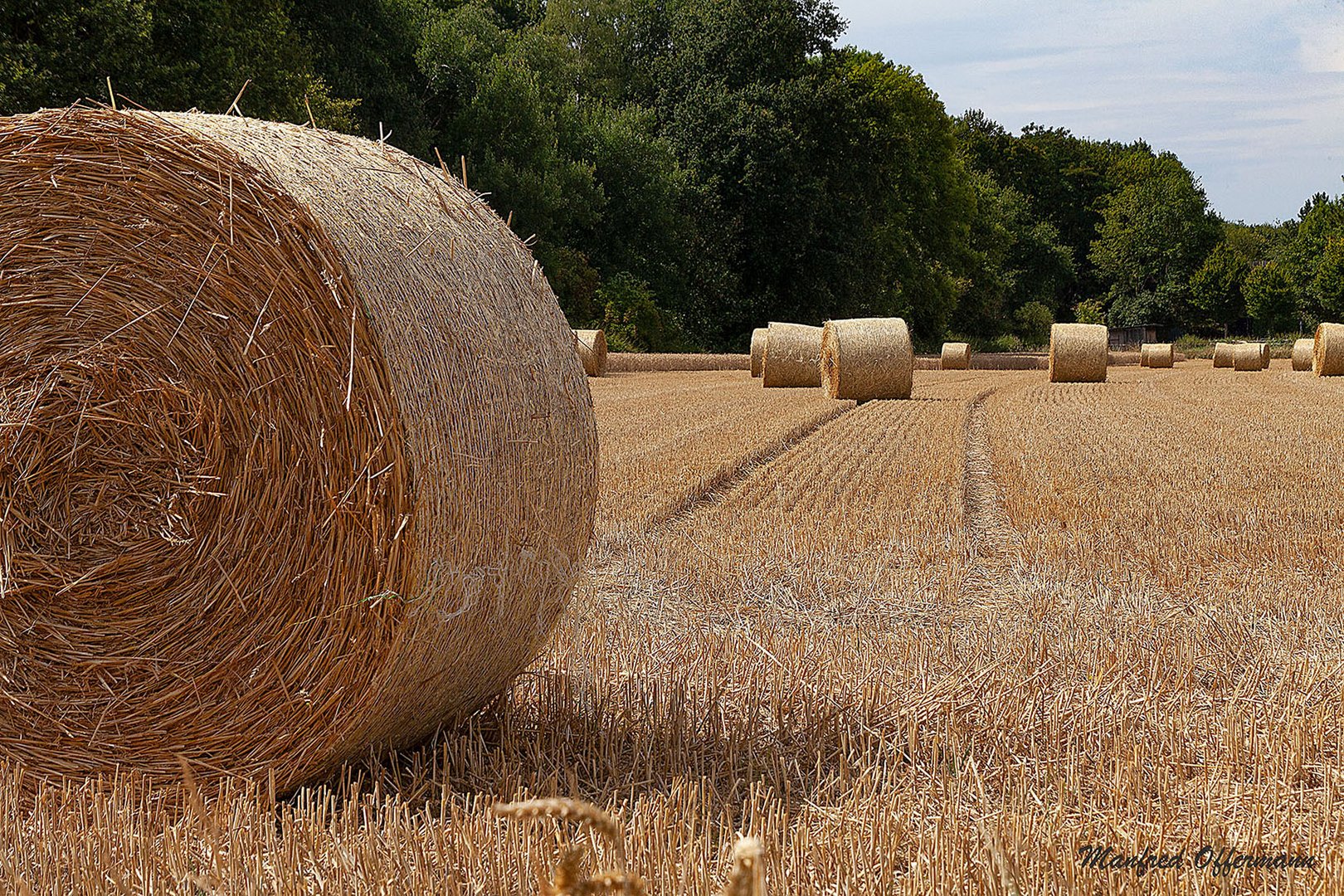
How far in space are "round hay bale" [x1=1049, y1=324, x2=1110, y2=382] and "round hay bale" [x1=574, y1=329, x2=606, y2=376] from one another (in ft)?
29.8

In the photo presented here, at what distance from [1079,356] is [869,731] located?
2252 cm

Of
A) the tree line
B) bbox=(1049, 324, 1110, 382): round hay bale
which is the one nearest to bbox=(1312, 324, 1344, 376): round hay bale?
bbox=(1049, 324, 1110, 382): round hay bale

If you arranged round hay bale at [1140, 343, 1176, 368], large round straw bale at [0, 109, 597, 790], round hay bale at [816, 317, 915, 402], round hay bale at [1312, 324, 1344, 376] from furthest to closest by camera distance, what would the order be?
1. round hay bale at [1140, 343, 1176, 368]
2. round hay bale at [1312, 324, 1344, 376]
3. round hay bale at [816, 317, 915, 402]
4. large round straw bale at [0, 109, 597, 790]

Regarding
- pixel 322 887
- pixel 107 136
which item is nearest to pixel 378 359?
pixel 107 136

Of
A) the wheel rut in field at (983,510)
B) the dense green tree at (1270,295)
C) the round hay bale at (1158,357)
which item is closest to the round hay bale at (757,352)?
the wheel rut in field at (983,510)

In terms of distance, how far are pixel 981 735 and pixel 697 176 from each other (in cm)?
3647

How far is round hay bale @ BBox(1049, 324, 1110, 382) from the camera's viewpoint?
24828mm

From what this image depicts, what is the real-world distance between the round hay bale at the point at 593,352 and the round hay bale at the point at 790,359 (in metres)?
3.64

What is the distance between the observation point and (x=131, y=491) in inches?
133

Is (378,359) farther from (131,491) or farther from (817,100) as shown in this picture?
(817,100)

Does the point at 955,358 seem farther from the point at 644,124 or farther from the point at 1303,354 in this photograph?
the point at 644,124

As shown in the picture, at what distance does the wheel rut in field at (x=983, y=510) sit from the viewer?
6.85 meters

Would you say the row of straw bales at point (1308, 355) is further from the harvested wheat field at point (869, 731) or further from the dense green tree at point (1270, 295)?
the dense green tree at point (1270, 295)

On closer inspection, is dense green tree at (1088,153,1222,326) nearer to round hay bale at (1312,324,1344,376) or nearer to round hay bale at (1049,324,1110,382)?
round hay bale at (1312,324,1344,376)
